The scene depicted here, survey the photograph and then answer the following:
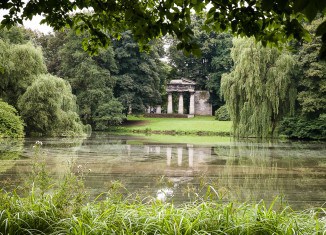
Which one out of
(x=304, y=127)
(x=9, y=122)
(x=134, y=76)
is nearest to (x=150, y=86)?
(x=134, y=76)

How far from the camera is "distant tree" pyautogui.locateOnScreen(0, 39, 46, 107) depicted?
90.1ft

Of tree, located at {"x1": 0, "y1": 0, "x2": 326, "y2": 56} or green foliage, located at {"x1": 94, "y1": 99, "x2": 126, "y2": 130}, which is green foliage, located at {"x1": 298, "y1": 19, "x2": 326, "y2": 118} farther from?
tree, located at {"x1": 0, "y1": 0, "x2": 326, "y2": 56}

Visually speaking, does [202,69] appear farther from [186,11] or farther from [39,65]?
[186,11]

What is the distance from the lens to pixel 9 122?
990 inches

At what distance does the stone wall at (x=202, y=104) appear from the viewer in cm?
6213

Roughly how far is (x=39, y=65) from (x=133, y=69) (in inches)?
884

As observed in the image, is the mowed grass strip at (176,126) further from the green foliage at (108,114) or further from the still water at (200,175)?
the still water at (200,175)

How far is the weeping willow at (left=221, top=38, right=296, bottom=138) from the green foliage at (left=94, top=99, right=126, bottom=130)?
17.2 meters

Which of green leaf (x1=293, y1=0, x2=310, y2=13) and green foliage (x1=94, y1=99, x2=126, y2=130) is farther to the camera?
green foliage (x1=94, y1=99, x2=126, y2=130)

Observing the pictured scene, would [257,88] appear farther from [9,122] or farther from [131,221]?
[131,221]

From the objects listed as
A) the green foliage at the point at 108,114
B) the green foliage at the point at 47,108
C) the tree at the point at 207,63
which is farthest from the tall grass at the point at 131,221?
the tree at the point at 207,63

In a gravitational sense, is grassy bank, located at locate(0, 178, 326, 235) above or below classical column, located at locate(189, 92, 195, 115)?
below

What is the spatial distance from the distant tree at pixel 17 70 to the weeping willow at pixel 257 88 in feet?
47.4

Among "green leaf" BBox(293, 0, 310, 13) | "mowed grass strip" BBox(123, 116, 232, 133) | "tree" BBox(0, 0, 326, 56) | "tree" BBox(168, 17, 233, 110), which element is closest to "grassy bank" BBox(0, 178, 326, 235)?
"tree" BBox(0, 0, 326, 56)
